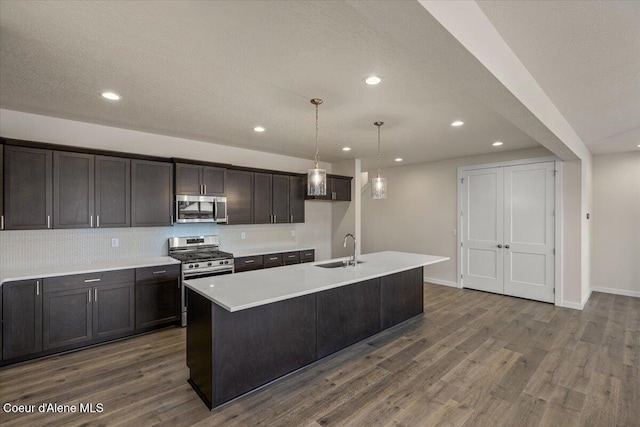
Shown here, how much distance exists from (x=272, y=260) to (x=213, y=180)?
159cm

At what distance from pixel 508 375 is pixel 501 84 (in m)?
2.55

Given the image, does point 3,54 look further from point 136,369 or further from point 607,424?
point 607,424

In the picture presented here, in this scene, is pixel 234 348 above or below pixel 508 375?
above

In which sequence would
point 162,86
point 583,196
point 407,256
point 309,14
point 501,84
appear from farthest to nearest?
point 583,196
point 407,256
point 162,86
point 501,84
point 309,14

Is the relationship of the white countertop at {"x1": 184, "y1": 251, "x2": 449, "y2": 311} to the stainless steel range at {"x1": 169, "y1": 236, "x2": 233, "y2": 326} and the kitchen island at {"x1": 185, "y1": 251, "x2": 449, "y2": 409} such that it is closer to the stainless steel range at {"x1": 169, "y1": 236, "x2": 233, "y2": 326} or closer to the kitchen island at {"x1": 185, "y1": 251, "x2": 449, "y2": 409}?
the kitchen island at {"x1": 185, "y1": 251, "x2": 449, "y2": 409}

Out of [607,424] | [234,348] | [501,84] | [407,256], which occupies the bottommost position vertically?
[607,424]

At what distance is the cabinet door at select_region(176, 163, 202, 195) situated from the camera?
4250 millimetres

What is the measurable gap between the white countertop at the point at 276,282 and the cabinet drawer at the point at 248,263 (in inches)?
56.4

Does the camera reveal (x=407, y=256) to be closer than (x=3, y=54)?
No

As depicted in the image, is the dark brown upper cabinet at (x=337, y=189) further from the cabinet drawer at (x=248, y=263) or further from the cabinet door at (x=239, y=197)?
the cabinet drawer at (x=248, y=263)

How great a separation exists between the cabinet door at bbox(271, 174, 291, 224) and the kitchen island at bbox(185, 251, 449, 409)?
2.03 meters

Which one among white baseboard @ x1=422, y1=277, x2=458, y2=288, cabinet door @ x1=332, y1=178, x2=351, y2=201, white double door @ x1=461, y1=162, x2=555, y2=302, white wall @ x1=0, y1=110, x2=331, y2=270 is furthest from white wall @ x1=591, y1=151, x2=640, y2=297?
white wall @ x1=0, y1=110, x2=331, y2=270

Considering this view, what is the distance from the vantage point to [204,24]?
1.84 metres

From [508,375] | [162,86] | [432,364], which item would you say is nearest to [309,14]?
[162,86]
